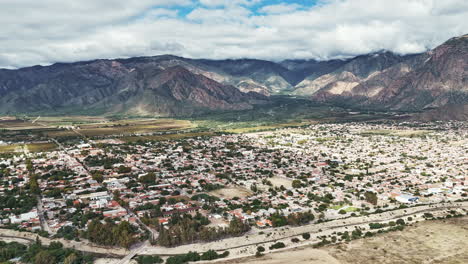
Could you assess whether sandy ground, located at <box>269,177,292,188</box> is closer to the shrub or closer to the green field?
the shrub

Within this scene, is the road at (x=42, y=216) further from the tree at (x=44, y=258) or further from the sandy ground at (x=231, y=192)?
the sandy ground at (x=231, y=192)

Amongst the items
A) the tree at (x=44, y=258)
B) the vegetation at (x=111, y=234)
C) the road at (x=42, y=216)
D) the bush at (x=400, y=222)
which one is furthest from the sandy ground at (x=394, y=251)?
the road at (x=42, y=216)

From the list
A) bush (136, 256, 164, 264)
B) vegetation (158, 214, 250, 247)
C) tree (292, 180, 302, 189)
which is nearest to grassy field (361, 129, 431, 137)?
tree (292, 180, 302, 189)

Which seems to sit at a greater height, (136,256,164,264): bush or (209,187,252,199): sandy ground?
(209,187,252,199): sandy ground

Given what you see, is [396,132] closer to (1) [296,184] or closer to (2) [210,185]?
(1) [296,184]

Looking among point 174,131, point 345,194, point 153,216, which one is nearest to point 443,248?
point 345,194

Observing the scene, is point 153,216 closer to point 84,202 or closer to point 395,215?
point 84,202

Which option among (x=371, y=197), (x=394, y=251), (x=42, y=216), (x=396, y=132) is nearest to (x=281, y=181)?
(x=371, y=197)
